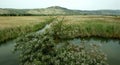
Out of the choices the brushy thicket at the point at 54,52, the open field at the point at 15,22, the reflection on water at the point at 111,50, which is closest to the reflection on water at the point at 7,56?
the reflection on water at the point at 111,50

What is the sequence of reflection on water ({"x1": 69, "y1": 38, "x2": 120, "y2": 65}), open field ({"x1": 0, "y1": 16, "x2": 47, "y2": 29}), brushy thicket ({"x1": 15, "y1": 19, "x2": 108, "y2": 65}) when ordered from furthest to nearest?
open field ({"x1": 0, "y1": 16, "x2": 47, "y2": 29}) < reflection on water ({"x1": 69, "y1": 38, "x2": 120, "y2": 65}) < brushy thicket ({"x1": 15, "y1": 19, "x2": 108, "y2": 65})

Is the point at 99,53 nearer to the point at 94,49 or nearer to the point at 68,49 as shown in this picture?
the point at 94,49

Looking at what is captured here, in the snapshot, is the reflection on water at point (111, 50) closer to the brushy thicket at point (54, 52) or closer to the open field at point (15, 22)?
the brushy thicket at point (54, 52)

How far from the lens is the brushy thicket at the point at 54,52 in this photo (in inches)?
314

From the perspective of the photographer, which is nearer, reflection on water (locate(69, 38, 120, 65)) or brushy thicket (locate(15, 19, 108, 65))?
brushy thicket (locate(15, 19, 108, 65))

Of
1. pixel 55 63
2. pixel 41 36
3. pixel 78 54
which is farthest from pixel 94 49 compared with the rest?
pixel 41 36

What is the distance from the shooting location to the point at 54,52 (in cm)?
864

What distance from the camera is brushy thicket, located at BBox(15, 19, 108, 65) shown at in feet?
26.2

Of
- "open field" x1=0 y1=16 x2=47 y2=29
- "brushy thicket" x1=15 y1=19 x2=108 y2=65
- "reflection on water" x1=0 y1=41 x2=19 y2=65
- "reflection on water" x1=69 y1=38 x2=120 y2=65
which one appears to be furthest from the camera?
"open field" x1=0 y1=16 x2=47 y2=29

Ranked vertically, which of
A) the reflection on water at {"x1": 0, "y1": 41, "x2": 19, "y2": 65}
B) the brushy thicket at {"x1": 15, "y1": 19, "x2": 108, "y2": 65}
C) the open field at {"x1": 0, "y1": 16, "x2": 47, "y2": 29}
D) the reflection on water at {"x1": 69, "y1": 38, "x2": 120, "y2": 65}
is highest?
the brushy thicket at {"x1": 15, "y1": 19, "x2": 108, "y2": 65}

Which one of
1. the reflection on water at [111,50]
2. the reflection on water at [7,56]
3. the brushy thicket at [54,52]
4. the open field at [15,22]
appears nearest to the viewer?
the brushy thicket at [54,52]

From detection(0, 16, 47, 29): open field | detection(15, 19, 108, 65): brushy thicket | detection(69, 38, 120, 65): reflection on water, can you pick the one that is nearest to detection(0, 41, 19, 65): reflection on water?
detection(69, 38, 120, 65): reflection on water

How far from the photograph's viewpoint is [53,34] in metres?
9.36

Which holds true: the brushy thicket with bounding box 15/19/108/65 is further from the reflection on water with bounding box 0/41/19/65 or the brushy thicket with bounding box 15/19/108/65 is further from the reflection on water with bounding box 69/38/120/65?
the reflection on water with bounding box 0/41/19/65
